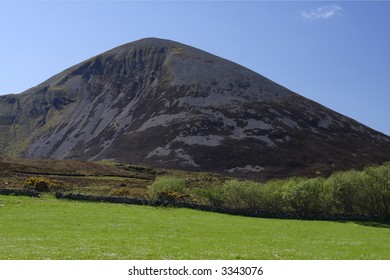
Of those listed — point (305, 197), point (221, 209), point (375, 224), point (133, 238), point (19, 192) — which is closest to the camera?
point (133, 238)

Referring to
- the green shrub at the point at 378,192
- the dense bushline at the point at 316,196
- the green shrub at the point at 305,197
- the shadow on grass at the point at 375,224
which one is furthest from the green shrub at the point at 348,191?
the shadow on grass at the point at 375,224

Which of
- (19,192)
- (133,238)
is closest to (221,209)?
(19,192)

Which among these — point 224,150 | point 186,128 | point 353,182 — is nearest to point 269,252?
point 353,182

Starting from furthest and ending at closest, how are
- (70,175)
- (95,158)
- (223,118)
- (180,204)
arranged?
1. (223,118)
2. (95,158)
3. (70,175)
4. (180,204)

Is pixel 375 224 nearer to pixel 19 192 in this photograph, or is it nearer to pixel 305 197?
pixel 305 197

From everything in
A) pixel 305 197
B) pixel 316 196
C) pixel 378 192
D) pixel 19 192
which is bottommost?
pixel 19 192
